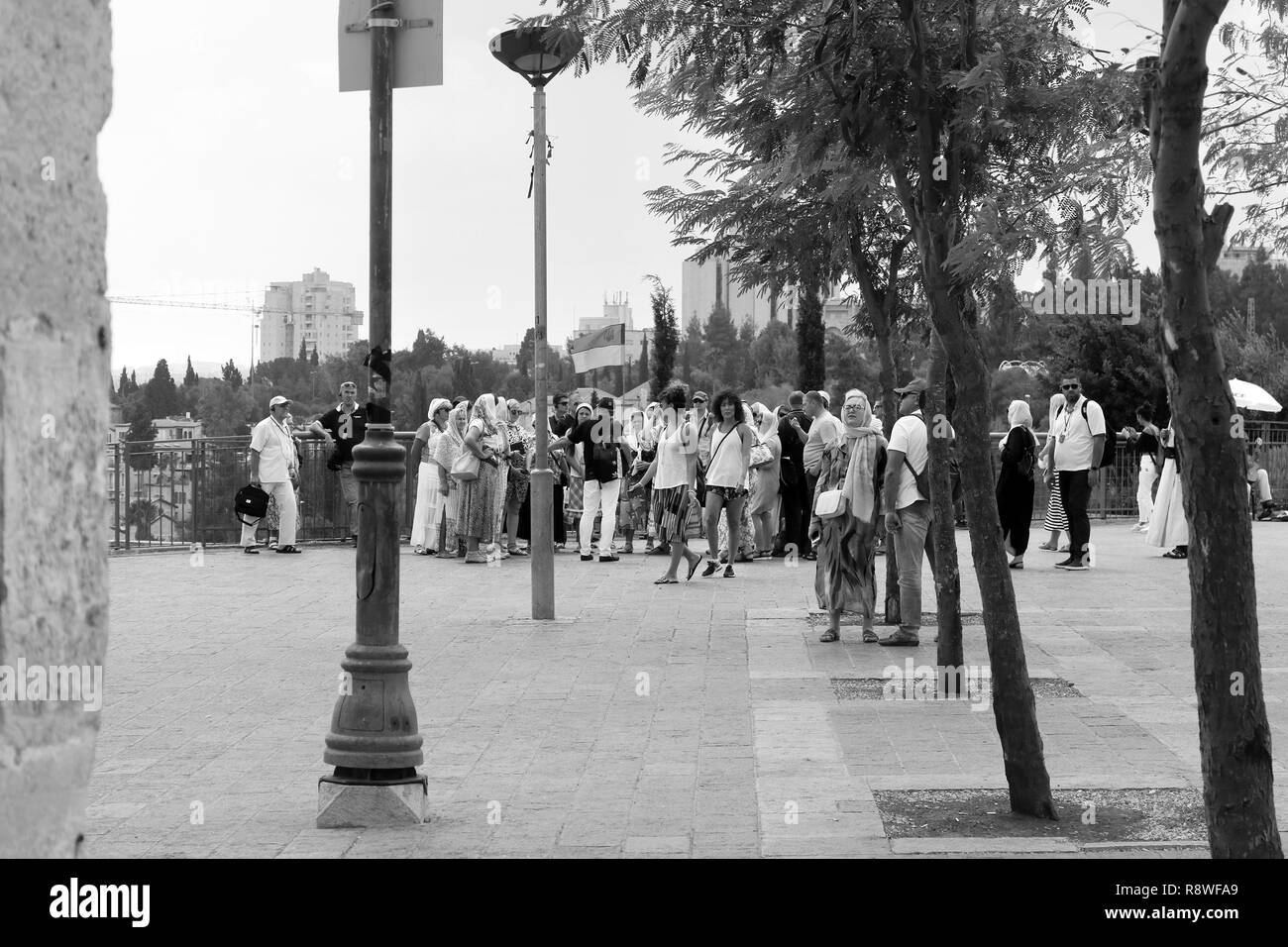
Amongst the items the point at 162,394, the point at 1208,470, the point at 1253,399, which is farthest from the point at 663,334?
the point at 1208,470

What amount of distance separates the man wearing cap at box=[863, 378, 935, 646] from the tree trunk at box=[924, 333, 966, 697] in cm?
63

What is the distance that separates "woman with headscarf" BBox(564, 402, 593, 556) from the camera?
19.5 meters

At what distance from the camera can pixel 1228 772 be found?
4.45m

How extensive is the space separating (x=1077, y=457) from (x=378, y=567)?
1330 cm

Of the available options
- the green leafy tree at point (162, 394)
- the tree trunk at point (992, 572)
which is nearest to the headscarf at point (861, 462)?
the tree trunk at point (992, 572)

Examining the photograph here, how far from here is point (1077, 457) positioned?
730 inches

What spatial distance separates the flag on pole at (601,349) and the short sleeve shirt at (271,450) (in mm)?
4296

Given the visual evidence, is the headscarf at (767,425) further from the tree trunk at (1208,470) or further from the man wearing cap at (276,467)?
the tree trunk at (1208,470)

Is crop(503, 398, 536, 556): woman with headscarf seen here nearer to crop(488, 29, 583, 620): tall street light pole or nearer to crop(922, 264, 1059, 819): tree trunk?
crop(488, 29, 583, 620): tall street light pole

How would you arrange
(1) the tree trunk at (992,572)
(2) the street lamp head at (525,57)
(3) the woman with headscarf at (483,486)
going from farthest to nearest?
(3) the woman with headscarf at (483,486), (2) the street lamp head at (525,57), (1) the tree trunk at (992,572)

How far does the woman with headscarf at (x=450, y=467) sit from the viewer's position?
19.4 m
